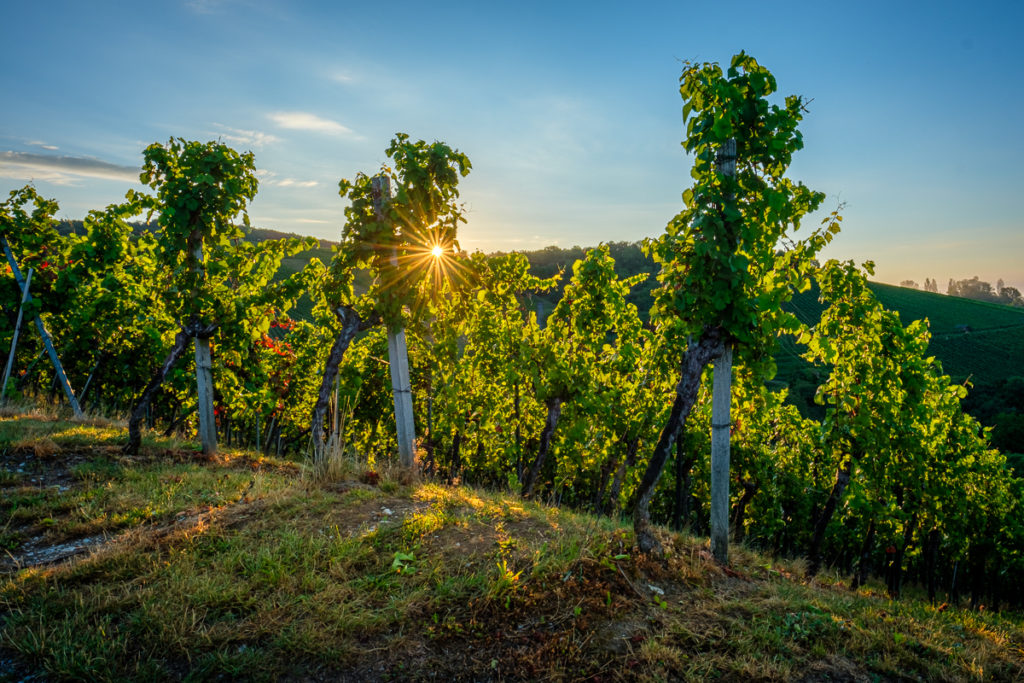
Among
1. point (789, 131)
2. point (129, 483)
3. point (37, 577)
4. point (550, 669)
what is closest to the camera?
point (550, 669)

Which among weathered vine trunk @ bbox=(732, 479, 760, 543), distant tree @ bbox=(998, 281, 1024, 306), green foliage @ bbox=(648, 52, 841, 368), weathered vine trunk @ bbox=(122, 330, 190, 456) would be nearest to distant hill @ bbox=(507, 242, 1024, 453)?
weathered vine trunk @ bbox=(732, 479, 760, 543)

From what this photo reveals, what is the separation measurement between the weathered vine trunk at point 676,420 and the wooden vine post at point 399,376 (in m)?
3.70

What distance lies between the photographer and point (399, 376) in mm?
7293

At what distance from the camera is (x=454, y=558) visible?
4211 millimetres

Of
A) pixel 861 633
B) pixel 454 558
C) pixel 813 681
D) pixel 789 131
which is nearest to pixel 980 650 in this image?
pixel 861 633

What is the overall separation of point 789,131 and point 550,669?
5.70 m

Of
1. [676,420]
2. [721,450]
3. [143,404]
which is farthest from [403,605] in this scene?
[143,404]

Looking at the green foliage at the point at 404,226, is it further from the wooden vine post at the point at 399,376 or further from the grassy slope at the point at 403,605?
the grassy slope at the point at 403,605

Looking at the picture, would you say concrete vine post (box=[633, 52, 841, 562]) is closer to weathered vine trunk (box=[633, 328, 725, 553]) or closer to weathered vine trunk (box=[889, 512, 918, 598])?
weathered vine trunk (box=[633, 328, 725, 553])

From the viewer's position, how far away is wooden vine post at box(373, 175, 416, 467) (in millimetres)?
7258

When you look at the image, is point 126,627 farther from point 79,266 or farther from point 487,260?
point 79,266

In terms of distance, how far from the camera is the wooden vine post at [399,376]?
726 cm

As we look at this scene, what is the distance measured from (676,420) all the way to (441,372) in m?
7.71

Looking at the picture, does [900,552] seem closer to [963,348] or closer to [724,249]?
[724,249]
